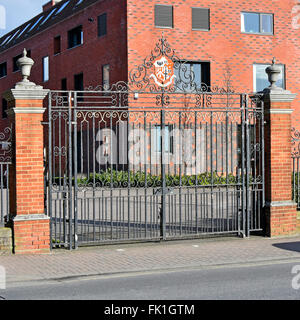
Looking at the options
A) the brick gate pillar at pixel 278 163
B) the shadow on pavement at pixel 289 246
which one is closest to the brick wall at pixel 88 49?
the brick gate pillar at pixel 278 163

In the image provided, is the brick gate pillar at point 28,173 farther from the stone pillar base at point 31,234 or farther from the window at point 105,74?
the window at point 105,74

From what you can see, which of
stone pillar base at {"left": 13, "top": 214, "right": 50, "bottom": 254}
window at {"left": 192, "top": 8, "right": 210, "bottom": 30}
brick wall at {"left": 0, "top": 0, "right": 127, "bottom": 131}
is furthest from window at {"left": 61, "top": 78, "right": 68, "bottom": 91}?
stone pillar base at {"left": 13, "top": 214, "right": 50, "bottom": 254}

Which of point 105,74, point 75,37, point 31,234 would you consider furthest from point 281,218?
point 75,37

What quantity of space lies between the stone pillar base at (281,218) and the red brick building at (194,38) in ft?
51.2

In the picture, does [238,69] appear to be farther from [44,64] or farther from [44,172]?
[44,172]

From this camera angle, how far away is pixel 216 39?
27828 mm

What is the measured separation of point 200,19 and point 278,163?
1730 cm

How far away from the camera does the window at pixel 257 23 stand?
28.6m

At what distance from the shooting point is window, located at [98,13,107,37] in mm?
28156

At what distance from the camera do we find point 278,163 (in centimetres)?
1172

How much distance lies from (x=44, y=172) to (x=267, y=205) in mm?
4733

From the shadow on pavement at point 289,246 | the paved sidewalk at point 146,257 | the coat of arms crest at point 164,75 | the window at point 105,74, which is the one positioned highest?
the window at point 105,74

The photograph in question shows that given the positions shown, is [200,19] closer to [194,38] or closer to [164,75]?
[194,38]
